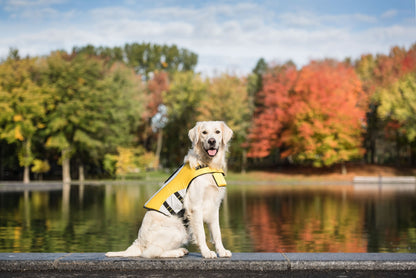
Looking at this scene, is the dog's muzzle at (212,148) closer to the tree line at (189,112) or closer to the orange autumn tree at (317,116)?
the tree line at (189,112)

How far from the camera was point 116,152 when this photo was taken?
5197 centimetres

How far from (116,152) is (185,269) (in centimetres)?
4620

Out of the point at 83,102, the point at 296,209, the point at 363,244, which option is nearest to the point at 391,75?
the point at 83,102

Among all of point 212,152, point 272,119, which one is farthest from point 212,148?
point 272,119

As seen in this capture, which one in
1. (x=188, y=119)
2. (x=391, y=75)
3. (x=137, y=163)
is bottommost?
(x=137, y=163)

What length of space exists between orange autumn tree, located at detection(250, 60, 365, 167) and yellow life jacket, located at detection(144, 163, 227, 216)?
147 ft

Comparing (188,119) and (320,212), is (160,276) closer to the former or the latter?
(320,212)

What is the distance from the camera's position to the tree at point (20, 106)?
42938mm

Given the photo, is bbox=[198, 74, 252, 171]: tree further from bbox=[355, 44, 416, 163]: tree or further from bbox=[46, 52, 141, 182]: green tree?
bbox=[355, 44, 416, 163]: tree

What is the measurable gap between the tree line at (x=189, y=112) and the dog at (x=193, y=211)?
38669 millimetres

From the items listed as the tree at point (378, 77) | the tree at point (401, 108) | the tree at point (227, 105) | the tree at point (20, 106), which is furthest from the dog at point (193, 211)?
the tree at point (378, 77)

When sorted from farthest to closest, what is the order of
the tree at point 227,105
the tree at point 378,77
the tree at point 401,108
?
the tree at point 378,77, the tree at point 227,105, the tree at point 401,108

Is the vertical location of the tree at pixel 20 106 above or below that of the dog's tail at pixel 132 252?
above

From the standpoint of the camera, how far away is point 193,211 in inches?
263
